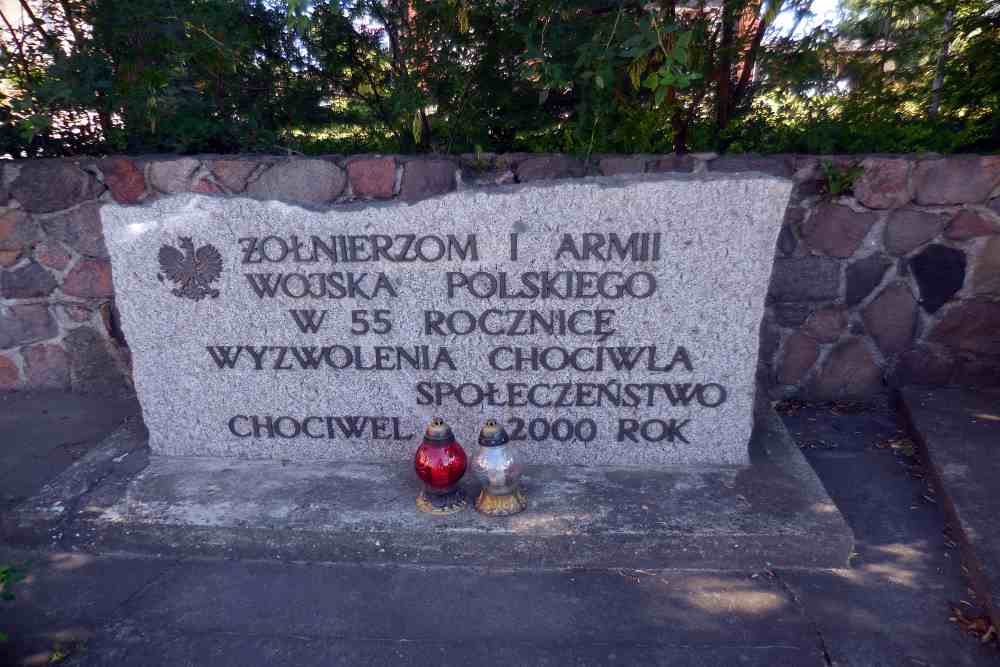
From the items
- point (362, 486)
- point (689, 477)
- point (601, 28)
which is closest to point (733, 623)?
point (689, 477)

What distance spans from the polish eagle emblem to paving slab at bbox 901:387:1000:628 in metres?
→ 2.89

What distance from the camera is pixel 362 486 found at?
9.09 feet

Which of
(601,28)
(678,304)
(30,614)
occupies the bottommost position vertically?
(30,614)

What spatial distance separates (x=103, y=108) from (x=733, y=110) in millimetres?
3397

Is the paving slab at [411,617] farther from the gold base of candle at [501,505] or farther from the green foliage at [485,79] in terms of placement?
the green foliage at [485,79]

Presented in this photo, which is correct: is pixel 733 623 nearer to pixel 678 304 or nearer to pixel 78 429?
pixel 678 304

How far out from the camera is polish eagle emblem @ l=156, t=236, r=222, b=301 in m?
2.74

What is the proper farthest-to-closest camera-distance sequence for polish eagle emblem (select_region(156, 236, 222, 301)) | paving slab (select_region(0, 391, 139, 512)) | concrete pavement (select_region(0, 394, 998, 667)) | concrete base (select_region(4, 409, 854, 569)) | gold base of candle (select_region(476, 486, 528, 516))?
1. paving slab (select_region(0, 391, 139, 512))
2. polish eagle emblem (select_region(156, 236, 222, 301))
3. gold base of candle (select_region(476, 486, 528, 516))
4. concrete base (select_region(4, 409, 854, 569))
5. concrete pavement (select_region(0, 394, 998, 667))

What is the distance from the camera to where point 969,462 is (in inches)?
112

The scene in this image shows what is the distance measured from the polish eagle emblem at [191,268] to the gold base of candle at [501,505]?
1.34 metres

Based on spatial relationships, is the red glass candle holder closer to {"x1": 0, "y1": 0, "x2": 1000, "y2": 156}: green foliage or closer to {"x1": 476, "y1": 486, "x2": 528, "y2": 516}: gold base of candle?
{"x1": 476, "y1": 486, "x2": 528, "y2": 516}: gold base of candle

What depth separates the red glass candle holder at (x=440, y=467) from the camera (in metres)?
2.49

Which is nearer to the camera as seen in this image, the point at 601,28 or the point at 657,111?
the point at 601,28

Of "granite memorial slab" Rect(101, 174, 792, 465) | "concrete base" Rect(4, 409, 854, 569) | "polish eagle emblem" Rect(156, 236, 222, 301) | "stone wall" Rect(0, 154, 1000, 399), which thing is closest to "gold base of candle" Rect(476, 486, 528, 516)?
"concrete base" Rect(4, 409, 854, 569)
